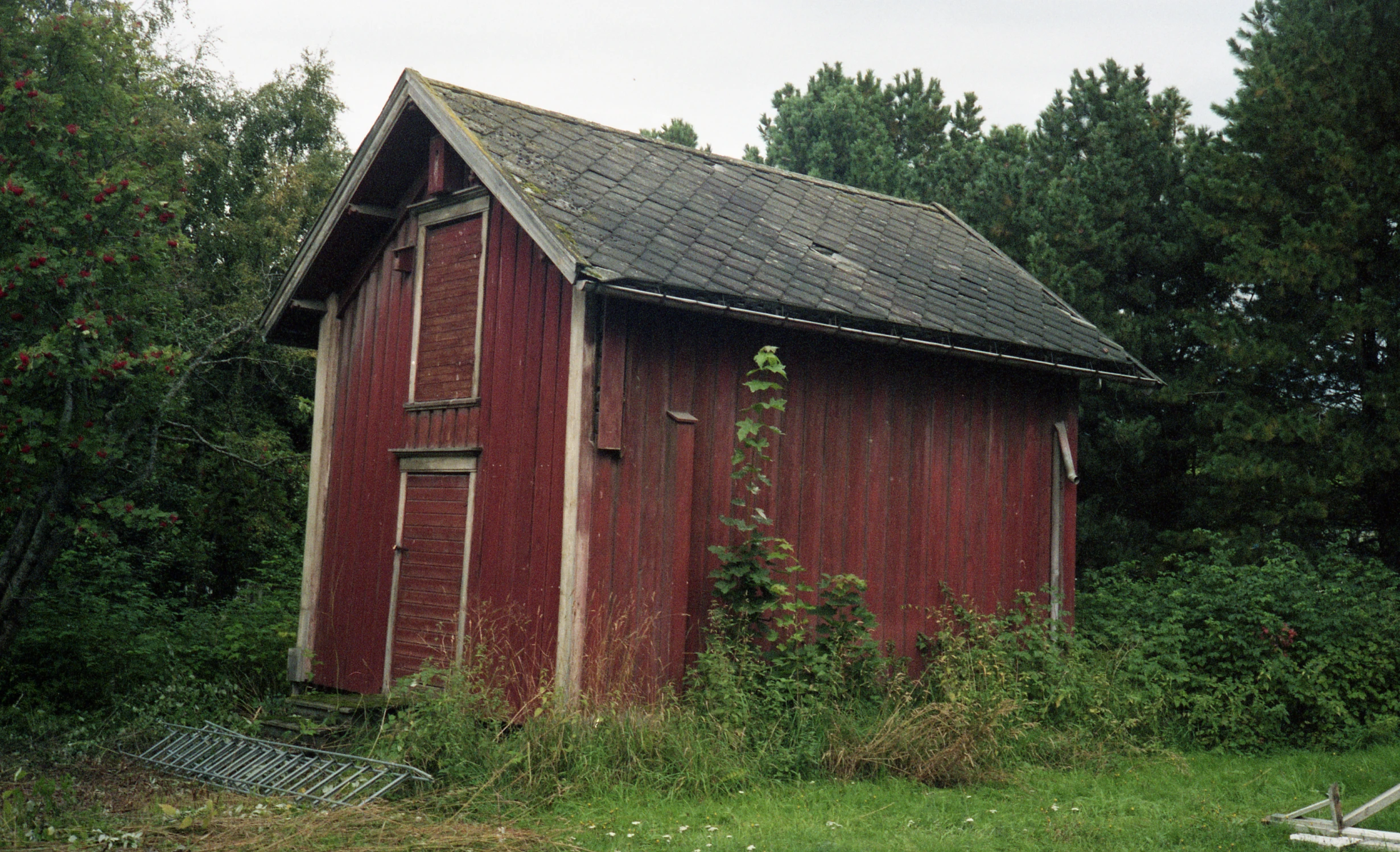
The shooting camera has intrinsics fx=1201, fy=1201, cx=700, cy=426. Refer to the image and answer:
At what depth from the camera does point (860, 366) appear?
10.0 meters

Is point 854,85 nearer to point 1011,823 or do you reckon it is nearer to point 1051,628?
point 1051,628

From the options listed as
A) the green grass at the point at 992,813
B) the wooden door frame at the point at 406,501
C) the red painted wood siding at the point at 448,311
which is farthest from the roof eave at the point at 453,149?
the green grass at the point at 992,813

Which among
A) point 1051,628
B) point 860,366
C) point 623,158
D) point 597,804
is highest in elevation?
point 623,158

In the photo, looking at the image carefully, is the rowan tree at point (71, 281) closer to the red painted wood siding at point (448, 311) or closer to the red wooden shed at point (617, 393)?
the red wooden shed at point (617, 393)

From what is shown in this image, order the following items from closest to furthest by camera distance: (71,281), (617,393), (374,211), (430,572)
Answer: (617,393) → (71,281) → (430,572) → (374,211)

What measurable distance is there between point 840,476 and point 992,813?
353cm

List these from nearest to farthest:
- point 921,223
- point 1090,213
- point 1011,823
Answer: point 1011,823
point 921,223
point 1090,213

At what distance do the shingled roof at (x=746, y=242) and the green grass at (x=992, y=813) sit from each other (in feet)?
11.3

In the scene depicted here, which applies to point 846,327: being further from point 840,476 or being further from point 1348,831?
point 1348,831

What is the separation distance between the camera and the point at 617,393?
8.59 metres

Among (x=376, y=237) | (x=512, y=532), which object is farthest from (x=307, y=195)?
(x=512, y=532)

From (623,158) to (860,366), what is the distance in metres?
2.87

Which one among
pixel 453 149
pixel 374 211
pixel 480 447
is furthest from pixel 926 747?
pixel 374 211

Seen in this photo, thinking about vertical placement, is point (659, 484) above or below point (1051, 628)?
above
